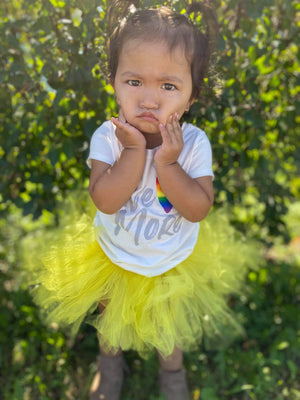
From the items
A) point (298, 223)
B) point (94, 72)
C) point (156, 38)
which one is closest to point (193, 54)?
point (156, 38)

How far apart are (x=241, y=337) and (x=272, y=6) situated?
1.78 meters

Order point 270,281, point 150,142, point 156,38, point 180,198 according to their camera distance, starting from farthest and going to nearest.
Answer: point 270,281, point 150,142, point 180,198, point 156,38

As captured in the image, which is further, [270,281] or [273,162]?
[270,281]

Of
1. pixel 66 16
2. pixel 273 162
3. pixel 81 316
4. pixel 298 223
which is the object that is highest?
pixel 66 16

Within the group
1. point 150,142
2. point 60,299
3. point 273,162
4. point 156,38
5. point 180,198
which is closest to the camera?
point 156,38

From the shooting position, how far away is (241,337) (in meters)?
2.56

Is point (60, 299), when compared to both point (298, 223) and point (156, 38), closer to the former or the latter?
point (156, 38)

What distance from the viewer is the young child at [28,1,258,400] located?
1496 mm

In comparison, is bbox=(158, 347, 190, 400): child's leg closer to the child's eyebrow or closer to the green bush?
the green bush

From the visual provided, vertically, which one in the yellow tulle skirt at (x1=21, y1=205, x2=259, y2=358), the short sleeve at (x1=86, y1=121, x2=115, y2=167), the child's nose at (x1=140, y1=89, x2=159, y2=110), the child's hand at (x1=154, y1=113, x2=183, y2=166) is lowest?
the yellow tulle skirt at (x1=21, y1=205, x2=259, y2=358)

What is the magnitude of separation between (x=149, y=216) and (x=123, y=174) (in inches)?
8.6

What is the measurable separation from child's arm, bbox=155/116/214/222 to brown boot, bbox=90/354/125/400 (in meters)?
0.92

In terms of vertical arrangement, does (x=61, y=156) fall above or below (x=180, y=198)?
below

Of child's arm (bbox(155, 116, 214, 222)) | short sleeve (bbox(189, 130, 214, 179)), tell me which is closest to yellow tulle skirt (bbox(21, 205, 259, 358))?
child's arm (bbox(155, 116, 214, 222))
